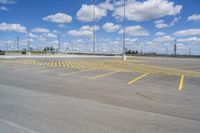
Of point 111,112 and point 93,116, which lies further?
point 111,112

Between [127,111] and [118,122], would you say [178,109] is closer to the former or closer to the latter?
[127,111]

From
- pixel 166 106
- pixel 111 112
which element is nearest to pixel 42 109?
pixel 111 112

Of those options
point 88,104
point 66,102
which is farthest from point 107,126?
point 66,102

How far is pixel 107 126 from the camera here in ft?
14.8

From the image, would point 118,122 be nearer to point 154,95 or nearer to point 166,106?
point 166,106

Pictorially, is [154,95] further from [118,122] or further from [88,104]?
[118,122]

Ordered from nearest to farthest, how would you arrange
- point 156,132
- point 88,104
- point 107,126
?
point 156,132 → point 107,126 → point 88,104

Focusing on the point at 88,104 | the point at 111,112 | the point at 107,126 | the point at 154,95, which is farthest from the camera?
the point at 154,95

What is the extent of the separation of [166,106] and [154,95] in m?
1.62

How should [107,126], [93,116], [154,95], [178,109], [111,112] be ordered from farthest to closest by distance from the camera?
[154,95] → [178,109] → [111,112] → [93,116] → [107,126]

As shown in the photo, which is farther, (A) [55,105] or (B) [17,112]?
(A) [55,105]

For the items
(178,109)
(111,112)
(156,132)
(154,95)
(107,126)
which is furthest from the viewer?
(154,95)

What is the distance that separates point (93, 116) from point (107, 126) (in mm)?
791

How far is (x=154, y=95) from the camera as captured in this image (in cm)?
794
